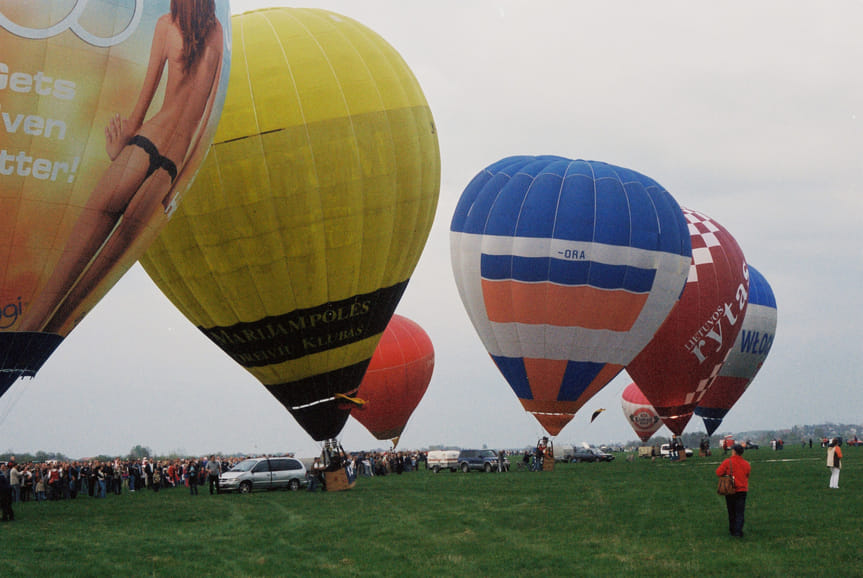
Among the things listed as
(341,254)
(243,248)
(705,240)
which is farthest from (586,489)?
(705,240)

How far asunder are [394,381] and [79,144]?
1318 inches

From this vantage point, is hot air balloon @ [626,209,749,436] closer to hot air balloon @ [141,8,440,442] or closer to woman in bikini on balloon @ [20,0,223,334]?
hot air balloon @ [141,8,440,442]

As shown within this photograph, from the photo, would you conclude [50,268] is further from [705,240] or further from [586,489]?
[705,240]

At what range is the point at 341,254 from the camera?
20.5 metres

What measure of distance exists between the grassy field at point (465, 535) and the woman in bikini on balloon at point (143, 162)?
3681 mm

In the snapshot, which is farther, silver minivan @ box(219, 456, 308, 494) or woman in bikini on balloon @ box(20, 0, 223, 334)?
silver minivan @ box(219, 456, 308, 494)

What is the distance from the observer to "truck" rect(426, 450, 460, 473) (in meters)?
45.9

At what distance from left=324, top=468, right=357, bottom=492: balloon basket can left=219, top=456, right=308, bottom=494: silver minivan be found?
2563 mm

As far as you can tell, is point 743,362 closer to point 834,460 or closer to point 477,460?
point 477,460

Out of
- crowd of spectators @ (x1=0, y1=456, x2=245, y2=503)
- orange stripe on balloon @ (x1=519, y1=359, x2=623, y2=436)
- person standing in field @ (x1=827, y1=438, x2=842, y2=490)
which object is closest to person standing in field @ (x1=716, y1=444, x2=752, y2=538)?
person standing in field @ (x1=827, y1=438, x2=842, y2=490)

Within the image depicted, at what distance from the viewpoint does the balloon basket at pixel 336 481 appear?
25.7 metres

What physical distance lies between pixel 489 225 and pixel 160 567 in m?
21.7

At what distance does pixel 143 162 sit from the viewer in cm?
1325

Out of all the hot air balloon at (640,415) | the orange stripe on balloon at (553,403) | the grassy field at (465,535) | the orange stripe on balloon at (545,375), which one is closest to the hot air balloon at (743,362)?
the orange stripe on balloon at (553,403)
